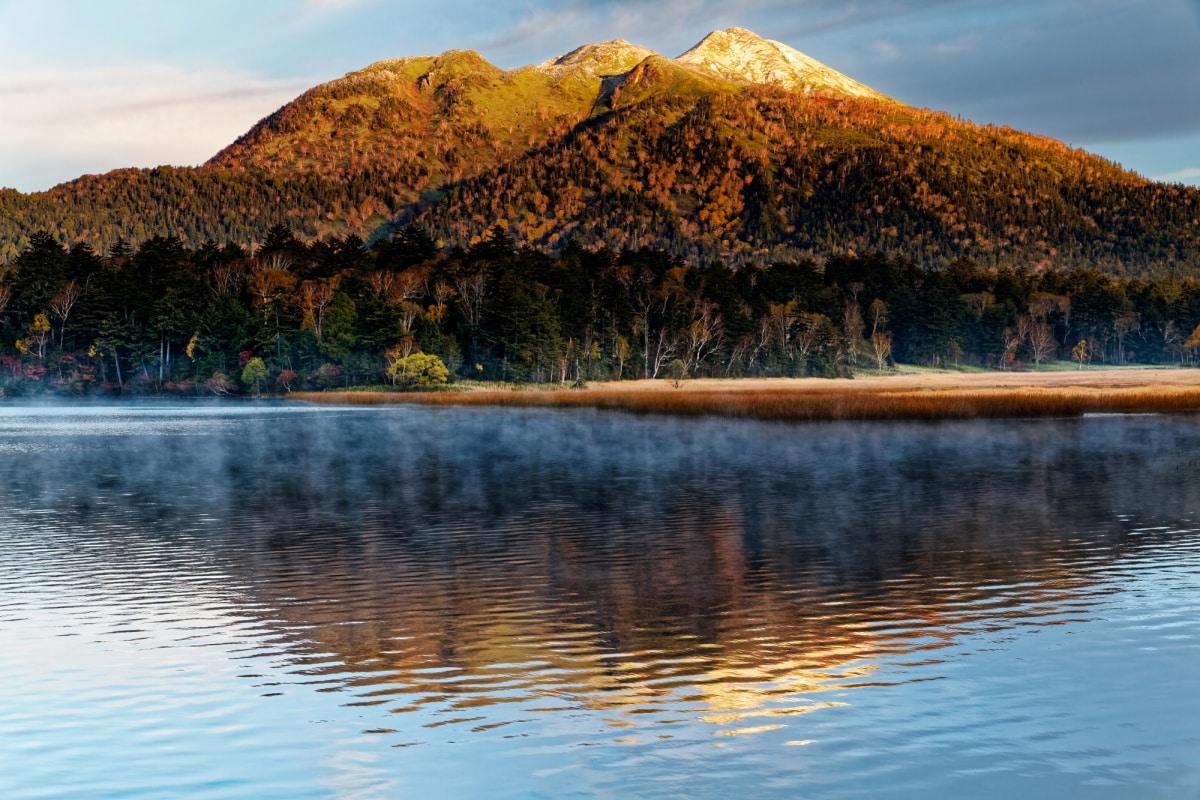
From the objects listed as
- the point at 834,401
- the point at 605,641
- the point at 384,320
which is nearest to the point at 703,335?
the point at 384,320

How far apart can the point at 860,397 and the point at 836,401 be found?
676cm

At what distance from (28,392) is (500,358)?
52806mm

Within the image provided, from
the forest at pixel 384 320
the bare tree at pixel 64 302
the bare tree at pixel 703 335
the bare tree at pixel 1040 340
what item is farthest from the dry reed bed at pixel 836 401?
the bare tree at pixel 1040 340

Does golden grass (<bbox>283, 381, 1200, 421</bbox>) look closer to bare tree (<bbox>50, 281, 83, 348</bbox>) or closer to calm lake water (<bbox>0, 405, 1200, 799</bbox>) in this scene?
bare tree (<bbox>50, 281, 83, 348</bbox>)

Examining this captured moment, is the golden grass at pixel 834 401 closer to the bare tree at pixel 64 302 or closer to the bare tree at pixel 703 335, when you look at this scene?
the bare tree at pixel 703 335

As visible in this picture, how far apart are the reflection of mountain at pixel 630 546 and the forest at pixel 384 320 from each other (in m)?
71.4

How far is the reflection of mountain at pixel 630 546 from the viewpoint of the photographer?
1552cm

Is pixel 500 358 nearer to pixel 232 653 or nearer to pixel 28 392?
pixel 28 392

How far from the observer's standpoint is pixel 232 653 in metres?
16.6

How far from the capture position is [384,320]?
126 m

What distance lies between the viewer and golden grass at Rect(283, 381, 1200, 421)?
3324 inches

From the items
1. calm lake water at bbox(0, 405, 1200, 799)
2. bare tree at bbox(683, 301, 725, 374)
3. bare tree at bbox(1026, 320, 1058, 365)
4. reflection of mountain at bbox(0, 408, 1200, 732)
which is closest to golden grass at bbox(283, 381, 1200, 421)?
bare tree at bbox(683, 301, 725, 374)

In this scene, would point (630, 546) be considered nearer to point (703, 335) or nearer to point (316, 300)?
point (316, 300)

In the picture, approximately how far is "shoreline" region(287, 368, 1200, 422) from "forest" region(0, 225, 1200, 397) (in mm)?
5650
